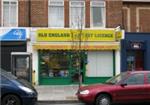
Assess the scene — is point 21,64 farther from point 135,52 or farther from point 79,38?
point 135,52

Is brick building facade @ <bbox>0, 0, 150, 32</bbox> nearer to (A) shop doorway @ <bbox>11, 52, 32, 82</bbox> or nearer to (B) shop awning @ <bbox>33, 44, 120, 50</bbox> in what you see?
(B) shop awning @ <bbox>33, 44, 120, 50</bbox>

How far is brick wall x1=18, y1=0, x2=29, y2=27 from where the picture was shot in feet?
99.0

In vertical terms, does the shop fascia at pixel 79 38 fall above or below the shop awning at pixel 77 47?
above

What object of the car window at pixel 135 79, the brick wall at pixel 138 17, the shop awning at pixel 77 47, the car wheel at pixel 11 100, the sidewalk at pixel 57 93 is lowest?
the sidewalk at pixel 57 93

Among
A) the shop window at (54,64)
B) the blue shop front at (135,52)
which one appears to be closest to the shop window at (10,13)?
the shop window at (54,64)

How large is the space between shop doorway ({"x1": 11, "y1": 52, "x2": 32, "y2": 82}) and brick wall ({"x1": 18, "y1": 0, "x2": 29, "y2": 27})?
9.92 feet

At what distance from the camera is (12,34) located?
29641mm

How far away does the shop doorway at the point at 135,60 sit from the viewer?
3198 centimetres

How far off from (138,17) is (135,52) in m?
2.60

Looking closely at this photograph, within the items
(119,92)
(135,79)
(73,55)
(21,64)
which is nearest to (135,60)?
(73,55)

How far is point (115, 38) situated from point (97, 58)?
5.61 feet

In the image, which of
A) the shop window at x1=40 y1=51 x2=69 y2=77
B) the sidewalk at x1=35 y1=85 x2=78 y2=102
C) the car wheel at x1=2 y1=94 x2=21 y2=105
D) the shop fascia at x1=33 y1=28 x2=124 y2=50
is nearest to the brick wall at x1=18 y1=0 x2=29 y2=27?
the shop fascia at x1=33 y1=28 x2=124 y2=50

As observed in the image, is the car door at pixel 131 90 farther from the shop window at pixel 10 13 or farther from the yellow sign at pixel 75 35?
the shop window at pixel 10 13

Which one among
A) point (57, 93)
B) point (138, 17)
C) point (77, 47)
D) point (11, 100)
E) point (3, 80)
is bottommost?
point (57, 93)
